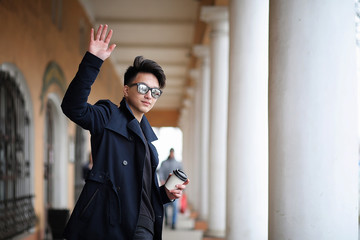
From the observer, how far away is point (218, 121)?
10.1m

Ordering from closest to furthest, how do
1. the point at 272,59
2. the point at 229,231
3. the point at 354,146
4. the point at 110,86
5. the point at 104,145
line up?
the point at 104,145, the point at 354,146, the point at 272,59, the point at 229,231, the point at 110,86

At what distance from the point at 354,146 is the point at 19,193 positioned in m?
6.67

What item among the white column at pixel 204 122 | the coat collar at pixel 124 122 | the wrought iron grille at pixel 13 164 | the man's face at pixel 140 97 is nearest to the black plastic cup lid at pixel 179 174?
the coat collar at pixel 124 122

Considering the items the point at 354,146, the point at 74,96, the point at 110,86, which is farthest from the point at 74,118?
the point at 110,86

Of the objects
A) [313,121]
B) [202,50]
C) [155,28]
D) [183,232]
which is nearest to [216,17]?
[202,50]

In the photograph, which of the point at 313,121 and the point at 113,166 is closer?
the point at 113,166

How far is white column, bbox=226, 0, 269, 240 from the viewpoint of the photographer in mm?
6266

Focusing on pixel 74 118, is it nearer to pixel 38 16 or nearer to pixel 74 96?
pixel 74 96

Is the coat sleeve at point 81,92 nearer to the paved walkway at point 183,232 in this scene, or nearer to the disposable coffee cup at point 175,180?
the disposable coffee cup at point 175,180

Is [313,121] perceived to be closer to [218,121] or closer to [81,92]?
[81,92]

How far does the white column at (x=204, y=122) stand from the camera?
544 inches

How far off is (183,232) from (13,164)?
166 inches

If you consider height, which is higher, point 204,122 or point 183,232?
point 204,122

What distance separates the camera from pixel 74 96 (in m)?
2.33
